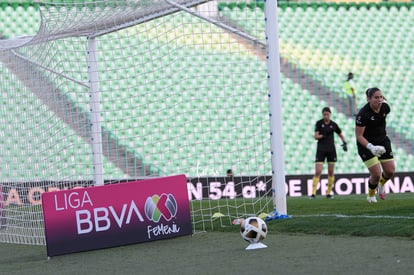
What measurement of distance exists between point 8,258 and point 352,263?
14.7 ft

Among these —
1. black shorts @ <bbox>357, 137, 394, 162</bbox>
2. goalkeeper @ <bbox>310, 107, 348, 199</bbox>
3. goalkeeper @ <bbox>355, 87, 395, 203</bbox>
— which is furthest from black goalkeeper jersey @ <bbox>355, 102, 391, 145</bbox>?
goalkeeper @ <bbox>310, 107, 348, 199</bbox>

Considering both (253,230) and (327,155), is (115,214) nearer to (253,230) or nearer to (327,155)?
(253,230)

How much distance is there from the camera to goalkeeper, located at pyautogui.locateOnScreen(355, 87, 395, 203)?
12.3 metres

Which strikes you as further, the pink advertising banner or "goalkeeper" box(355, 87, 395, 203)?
"goalkeeper" box(355, 87, 395, 203)

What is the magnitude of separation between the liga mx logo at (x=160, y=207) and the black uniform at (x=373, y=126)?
3470mm

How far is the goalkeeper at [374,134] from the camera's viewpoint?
Result: 12.3 meters

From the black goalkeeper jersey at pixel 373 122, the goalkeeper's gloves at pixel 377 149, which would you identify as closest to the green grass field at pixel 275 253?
the goalkeeper's gloves at pixel 377 149

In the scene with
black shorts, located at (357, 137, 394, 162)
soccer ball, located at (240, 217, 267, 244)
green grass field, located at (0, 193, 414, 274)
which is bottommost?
green grass field, located at (0, 193, 414, 274)

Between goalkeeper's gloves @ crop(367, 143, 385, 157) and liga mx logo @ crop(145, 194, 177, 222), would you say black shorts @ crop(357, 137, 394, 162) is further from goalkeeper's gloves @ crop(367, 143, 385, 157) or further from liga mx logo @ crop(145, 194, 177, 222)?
liga mx logo @ crop(145, 194, 177, 222)

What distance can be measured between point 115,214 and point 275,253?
8.17 ft

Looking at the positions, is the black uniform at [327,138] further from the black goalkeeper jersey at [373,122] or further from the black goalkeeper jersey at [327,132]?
the black goalkeeper jersey at [373,122]

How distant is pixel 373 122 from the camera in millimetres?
12758

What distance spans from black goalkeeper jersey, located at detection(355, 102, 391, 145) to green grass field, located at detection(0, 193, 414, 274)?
4.96ft

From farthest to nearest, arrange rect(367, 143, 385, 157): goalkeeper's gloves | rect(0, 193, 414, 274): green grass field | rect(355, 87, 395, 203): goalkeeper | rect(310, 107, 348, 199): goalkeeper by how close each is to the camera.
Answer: rect(310, 107, 348, 199): goalkeeper, rect(355, 87, 395, 203): goalkeeper, rect(367, 143, 385, 157): goalkeeper's gloves, rect(0, 193, 414, 274): green grass field
